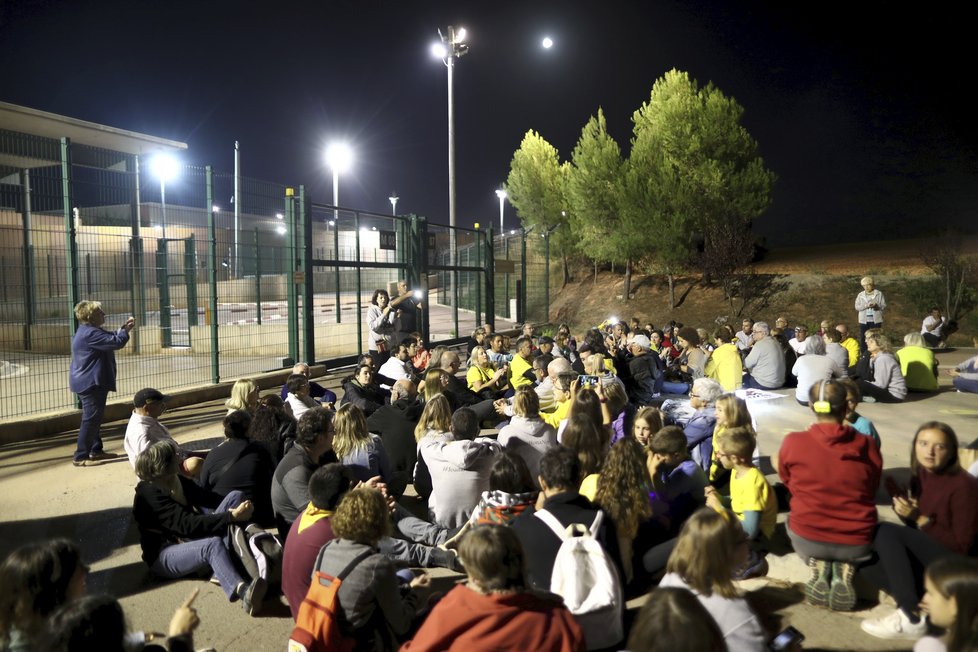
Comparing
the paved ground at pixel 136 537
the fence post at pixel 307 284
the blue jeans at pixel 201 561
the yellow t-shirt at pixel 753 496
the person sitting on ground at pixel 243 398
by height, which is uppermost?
the fence post at pixel 307 284

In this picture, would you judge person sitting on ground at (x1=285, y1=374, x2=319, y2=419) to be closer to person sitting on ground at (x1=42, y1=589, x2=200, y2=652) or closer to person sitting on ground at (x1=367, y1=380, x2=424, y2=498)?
person sitting on ground at (x1=367, y1=380, x2=424, y2=498)

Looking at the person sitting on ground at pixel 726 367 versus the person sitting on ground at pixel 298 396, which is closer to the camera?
the person sitting on ground at pixel 298 396

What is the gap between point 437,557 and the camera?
4.12m

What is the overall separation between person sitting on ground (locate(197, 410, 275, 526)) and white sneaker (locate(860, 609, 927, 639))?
3.87 m

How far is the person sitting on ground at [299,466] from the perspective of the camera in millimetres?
4055

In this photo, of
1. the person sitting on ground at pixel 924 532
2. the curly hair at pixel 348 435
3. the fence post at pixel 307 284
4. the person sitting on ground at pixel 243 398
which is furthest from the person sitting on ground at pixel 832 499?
the fence post at pixel 307 284

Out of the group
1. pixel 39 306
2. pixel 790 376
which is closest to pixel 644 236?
pixel 790 376

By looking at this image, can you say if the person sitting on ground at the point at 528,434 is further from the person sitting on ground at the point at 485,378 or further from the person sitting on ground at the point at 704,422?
the person sitting on ground at the point at 485,378

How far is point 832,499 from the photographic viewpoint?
359cm

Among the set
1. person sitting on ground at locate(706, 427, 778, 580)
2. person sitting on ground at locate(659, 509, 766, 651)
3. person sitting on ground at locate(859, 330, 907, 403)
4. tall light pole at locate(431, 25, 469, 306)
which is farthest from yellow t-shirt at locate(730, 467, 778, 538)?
tall light pole at locate(431, 25, 469, 306)

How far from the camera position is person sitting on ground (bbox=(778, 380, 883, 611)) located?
3549mm

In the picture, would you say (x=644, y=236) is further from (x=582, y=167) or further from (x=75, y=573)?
(x=75, y=573)

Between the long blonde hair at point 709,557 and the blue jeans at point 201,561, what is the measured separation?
2673mm

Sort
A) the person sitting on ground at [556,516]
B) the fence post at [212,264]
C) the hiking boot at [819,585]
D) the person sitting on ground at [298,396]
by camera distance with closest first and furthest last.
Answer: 1. the person sitting on ground at [556,516]
2. the hiking boot at [819,585]
3. the person sitting on ground at [298,396]
4. the fence post at [212,264]
